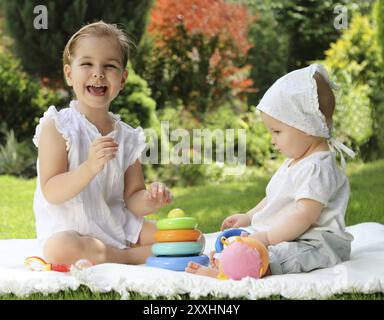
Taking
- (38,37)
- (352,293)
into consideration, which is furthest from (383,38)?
(352,293)

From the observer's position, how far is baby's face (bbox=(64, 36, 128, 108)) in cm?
340

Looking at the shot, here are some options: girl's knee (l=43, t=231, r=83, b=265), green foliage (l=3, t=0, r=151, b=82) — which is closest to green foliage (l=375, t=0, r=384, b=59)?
green foliage (l=3, t=0, r=151, b=82)

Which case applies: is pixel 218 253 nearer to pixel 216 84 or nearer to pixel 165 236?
pixel 165 236

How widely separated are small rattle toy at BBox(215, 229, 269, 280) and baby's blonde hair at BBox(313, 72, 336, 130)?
704mm

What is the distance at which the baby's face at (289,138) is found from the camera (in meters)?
3.21

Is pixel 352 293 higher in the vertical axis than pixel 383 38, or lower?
lower

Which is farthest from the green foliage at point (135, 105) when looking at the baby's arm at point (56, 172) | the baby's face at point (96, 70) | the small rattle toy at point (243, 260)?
the small rattle toy at point (243, 260)

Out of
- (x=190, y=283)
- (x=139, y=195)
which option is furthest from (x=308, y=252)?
(x=139, y=195)

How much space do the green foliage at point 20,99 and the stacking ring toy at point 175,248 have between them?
537 centimetres

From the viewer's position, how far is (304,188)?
10.1ft

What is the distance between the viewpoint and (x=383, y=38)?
26.5 feet

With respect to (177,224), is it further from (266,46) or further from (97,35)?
(266,46)

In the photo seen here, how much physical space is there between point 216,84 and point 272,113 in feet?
19.0

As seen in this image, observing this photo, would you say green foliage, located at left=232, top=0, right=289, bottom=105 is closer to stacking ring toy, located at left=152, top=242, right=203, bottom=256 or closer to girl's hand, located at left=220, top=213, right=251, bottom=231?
girl's hand, located at left=220, top=213, right=251, bottom=231
